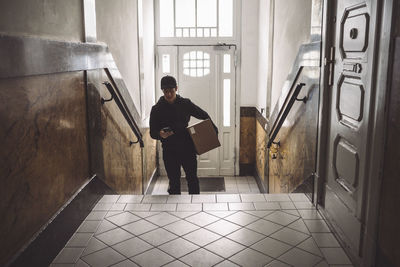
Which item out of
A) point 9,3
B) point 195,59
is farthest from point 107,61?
point 195,59

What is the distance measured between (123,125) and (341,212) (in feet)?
9.36

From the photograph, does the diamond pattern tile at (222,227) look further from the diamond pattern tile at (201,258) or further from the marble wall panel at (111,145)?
the marble wall panel at (111,145)

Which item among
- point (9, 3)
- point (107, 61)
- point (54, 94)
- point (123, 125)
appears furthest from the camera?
point (123, 125)

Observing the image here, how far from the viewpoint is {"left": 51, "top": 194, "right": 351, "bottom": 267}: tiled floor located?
9.21ft

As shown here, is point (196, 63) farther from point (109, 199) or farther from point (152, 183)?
point (109, 199)

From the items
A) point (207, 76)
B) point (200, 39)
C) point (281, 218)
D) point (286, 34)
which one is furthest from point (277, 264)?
point (200, 39)

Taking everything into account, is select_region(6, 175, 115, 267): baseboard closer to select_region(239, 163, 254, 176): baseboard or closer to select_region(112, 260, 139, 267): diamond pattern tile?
select_region(112, 260, 139, 267): diamond pattern tile

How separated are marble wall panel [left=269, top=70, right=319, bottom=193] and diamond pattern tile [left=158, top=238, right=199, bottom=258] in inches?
55.5

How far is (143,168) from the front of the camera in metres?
6.26

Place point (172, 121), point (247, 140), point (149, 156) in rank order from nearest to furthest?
point (172, 121), point (149, 156), point (247, 140)

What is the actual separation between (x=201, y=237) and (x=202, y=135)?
166 centimetres

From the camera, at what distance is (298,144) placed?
4.32 meters

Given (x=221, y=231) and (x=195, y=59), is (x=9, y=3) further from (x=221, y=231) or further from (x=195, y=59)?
(x=195, y=59)

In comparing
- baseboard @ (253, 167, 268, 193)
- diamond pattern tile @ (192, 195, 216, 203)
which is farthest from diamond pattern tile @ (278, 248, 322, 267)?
baseboard @ (253, 167, 268, 193)
